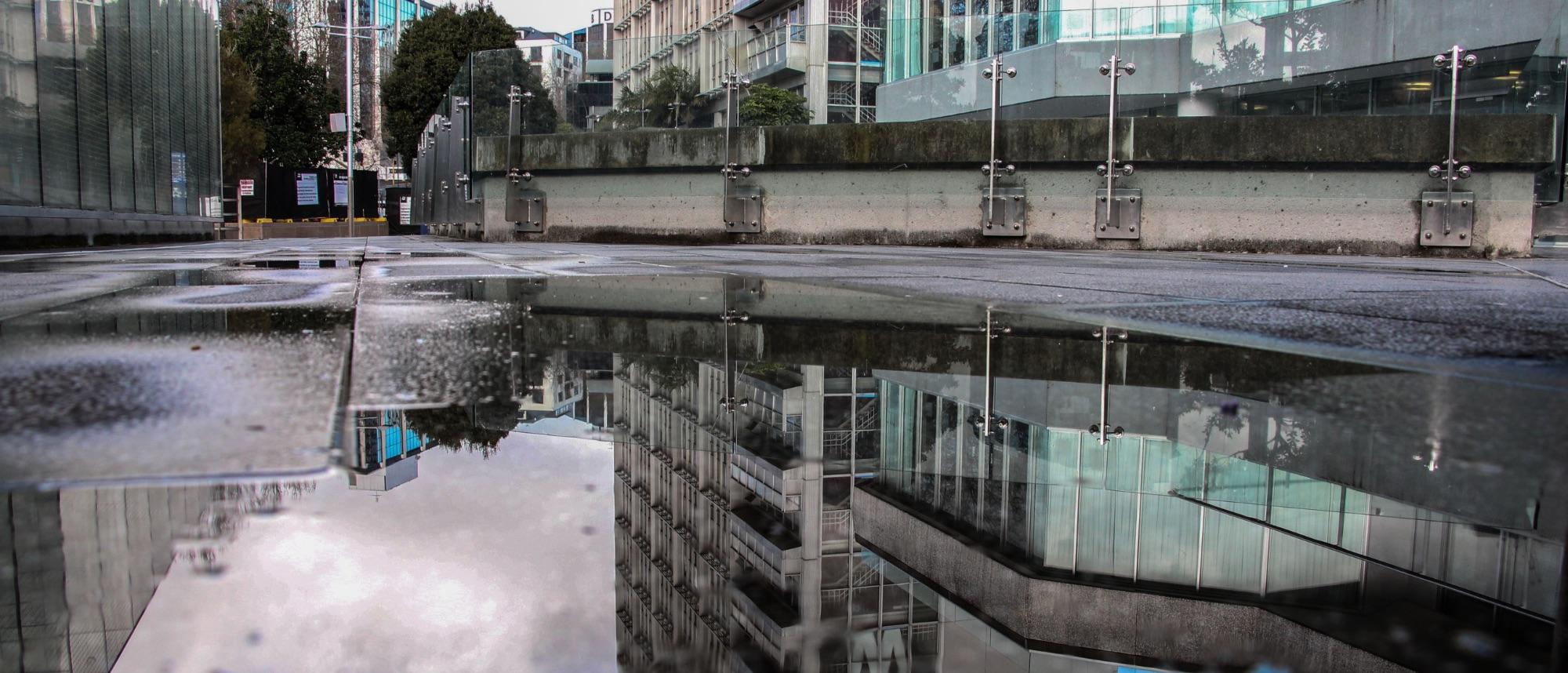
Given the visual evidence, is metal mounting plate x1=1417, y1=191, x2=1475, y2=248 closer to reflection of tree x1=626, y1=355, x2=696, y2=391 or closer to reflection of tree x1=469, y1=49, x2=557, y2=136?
reflection of tree x1=469, y1=49, x2=557, y2=136

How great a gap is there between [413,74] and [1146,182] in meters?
40.1

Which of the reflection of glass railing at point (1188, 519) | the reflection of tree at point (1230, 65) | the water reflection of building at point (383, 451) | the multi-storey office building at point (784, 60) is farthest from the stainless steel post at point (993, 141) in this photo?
the water reflection of building at point (383, 451)

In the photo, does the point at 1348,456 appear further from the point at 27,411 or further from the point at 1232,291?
the point at 1232,291

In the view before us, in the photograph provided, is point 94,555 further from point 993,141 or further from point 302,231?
point 302,231

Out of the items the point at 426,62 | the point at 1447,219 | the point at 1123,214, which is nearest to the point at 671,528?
the point at 1123,214

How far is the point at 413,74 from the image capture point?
4562 centimetres

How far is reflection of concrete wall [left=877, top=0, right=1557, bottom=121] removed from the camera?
11102 mm

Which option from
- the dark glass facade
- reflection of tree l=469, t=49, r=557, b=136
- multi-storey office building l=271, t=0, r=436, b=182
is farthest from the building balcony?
multi-storey office building l=271, t=0, r=436, b=182

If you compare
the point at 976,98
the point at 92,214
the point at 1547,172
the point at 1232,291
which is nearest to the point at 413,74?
the point at 92,214

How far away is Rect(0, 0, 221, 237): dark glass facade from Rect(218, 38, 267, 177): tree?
49.2 ft

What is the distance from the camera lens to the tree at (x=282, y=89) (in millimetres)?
42156

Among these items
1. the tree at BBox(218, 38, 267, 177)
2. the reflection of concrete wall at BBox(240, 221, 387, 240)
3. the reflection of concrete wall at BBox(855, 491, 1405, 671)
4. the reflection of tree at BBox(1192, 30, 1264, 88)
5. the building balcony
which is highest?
the tree at BBox(218, 38, 267, 177)

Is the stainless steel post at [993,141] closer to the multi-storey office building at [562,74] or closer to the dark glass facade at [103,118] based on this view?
the multi-storey office building at [562,74]

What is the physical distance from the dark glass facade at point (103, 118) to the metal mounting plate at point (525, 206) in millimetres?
4758
